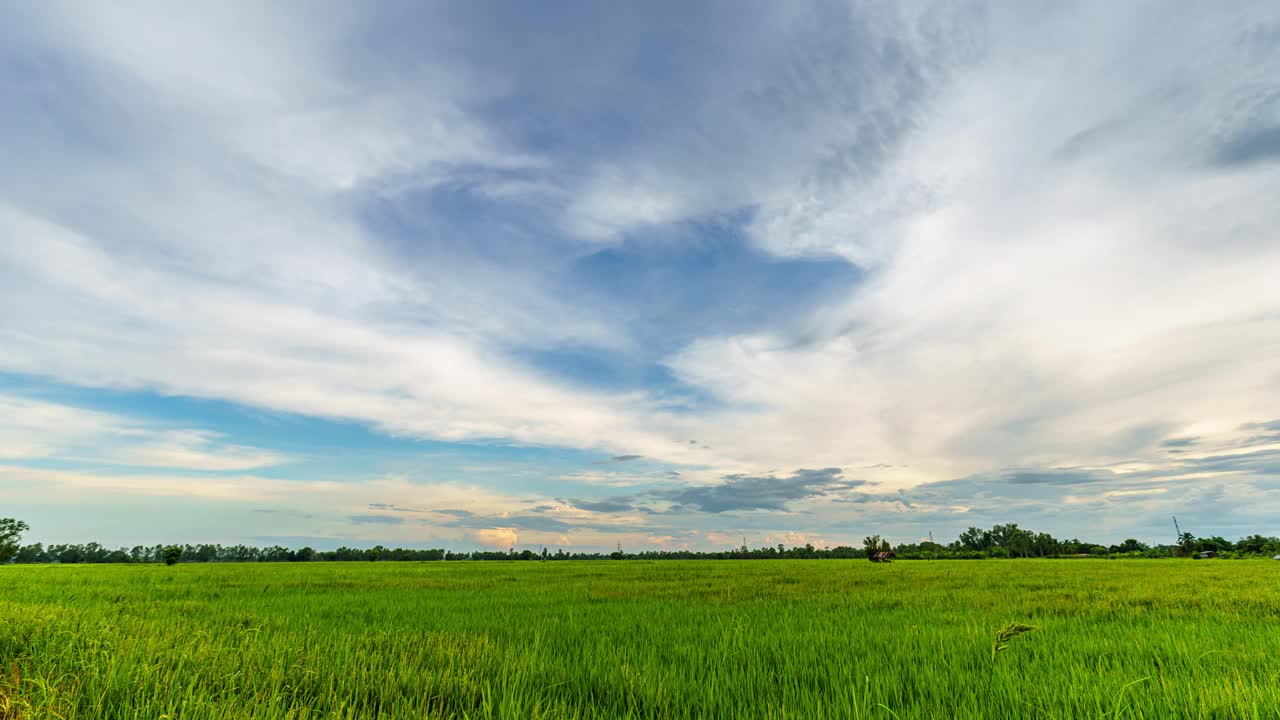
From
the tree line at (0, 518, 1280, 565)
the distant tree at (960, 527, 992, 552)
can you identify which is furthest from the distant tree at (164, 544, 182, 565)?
the distant tree at (960, 527, 992, 552)

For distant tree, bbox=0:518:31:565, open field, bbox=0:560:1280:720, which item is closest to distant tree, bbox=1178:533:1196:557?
open field, bbox=0:560:1280:720

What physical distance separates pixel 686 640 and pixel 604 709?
9.57ft

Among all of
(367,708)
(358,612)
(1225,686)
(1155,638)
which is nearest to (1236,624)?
(1155,638)

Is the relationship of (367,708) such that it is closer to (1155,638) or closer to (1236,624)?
(1155,638)

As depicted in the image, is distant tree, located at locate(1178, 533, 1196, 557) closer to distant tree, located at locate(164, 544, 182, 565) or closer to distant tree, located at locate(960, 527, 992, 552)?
distant tree, located at locate(960, 527, 992, 552)

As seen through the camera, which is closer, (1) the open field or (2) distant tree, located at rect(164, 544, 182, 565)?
(1) the open field

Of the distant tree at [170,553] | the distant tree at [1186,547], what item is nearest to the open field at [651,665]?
the distant tree at [170,553]

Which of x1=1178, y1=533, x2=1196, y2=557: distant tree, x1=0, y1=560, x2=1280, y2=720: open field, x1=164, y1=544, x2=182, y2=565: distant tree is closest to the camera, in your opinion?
x1=0, y1=560, x2=1280, y2=720: open field

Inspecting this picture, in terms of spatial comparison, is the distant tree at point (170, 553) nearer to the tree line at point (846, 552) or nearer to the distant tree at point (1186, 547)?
the tree line at point (846, 552)

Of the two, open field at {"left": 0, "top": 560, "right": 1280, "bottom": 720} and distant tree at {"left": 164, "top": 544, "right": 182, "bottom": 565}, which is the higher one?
open field at {"left": 0, "top": 560, "right": 1280, "bottom": 720}

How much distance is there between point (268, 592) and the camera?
1428cm

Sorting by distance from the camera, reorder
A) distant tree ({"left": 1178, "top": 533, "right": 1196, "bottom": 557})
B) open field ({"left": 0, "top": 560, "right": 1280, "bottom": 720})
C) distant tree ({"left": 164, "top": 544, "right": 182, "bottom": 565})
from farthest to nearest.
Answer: distant tree ({"left": 1178, "top": 533, "right": 1196, "bottom": 557}), distant tree ({"left": 164, "top": 544, "right": 182, "bottom": 565}), open field ({"left": 0, "top": 560, "right": 1280, "bottom": 720})

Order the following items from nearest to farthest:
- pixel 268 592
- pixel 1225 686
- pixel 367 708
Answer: pixel 367 708
pixel 1225 686
pixel 268 592

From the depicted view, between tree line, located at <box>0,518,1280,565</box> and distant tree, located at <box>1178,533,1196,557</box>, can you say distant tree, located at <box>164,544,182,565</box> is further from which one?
distant tree, located at <box>1178,533,1196,557</box>
